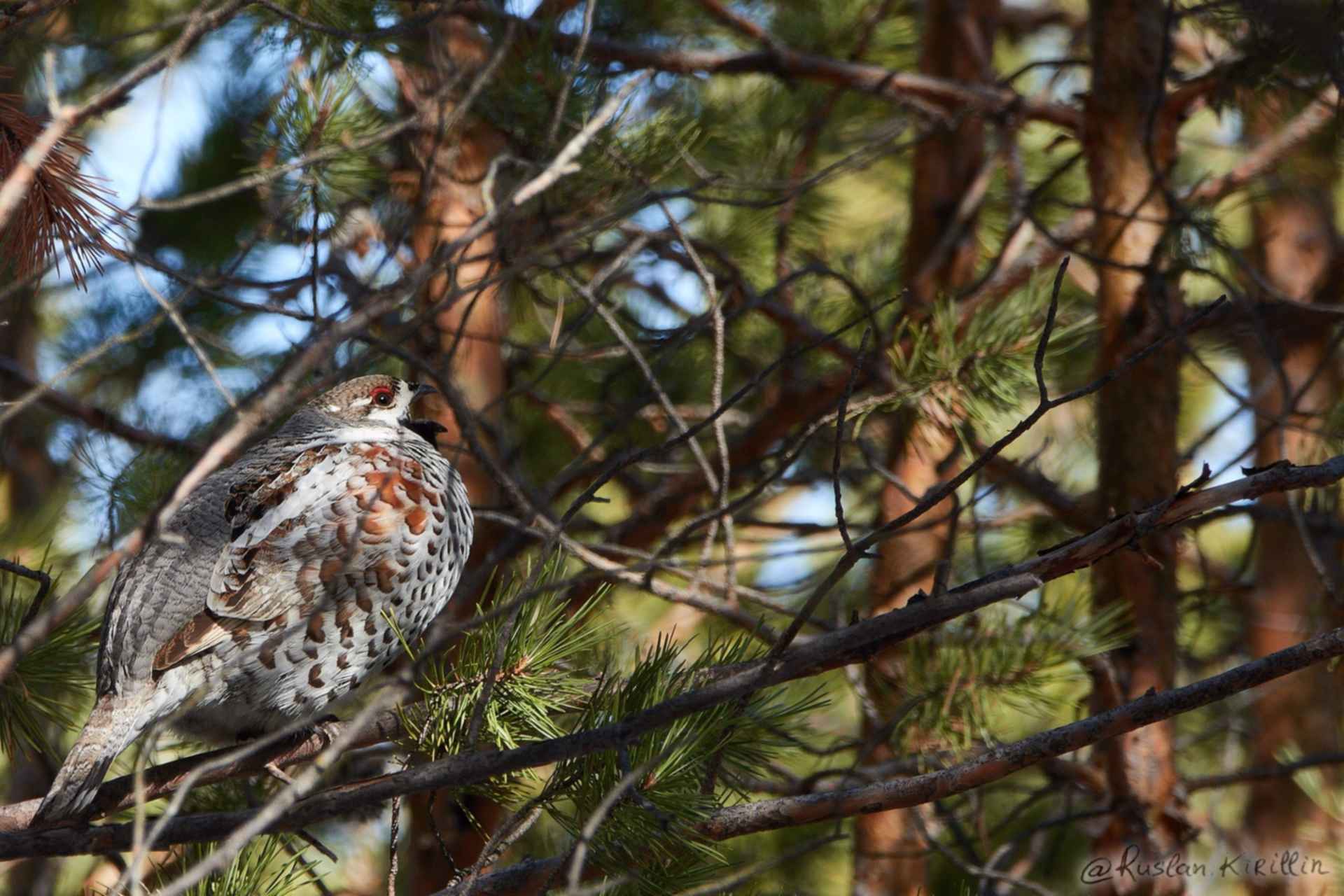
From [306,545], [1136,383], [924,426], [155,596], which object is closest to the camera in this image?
[155,596]

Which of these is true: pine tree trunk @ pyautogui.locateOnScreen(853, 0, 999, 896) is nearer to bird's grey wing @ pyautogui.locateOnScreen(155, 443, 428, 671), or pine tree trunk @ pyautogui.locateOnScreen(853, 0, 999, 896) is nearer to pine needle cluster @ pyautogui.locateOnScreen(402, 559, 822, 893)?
pine needle cluster @ pyautogui.locateOnScreen(402, 559, 822, 893)

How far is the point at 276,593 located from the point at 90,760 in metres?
0.61

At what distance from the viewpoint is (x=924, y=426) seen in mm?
4250

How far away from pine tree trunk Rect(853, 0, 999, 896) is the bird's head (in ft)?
5.27

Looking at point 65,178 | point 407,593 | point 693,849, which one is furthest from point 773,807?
point 65,178

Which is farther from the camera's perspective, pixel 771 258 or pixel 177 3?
pixel 177 3

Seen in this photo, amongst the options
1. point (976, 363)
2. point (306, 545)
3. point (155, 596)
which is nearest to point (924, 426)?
point (976, 363)

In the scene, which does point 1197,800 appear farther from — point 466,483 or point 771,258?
point 466,483

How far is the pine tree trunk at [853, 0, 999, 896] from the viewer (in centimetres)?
423

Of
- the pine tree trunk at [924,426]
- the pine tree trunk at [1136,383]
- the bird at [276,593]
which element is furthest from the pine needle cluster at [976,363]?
the bird at [276,593]

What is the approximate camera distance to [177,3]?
647 centimetres

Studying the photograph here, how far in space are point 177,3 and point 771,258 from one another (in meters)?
3.46

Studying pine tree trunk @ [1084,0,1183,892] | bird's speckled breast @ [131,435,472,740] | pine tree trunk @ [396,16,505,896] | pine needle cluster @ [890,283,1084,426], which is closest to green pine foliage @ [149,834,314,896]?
bird's speckled breast @ [131,435,472,740]

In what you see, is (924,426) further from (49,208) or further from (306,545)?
(49,208)
